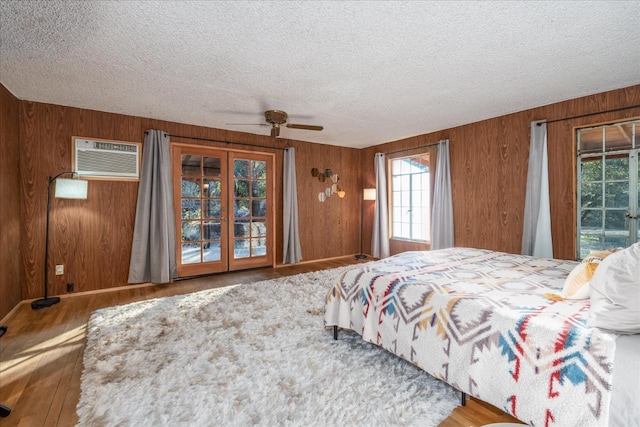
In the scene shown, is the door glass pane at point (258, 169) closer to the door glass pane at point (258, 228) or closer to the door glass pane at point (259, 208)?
the door glass pane at point (259, 208)

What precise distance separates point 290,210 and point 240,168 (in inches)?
44.6

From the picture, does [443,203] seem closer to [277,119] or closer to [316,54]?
[277,119]

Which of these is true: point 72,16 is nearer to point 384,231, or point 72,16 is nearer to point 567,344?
point 567,344

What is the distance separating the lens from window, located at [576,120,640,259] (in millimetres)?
3188

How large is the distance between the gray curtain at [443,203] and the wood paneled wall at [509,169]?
100 millimetres

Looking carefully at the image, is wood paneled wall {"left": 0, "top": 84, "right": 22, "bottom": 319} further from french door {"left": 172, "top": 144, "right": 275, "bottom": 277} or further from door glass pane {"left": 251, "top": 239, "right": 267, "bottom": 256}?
door glass pane {"left": 251, "top": 239, "right": 267, "bottom": 256}

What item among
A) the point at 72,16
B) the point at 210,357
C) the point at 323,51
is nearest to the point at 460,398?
the point at 210,357

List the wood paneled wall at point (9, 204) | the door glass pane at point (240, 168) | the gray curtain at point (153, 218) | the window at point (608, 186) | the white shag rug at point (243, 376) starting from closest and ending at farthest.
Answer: the white shag rug at point (243, 376), the wood paneled wall at point (9, 204), the window at point (608, 186), the gray curtain at point (153, 218), the door glass pane at point (240, 168)

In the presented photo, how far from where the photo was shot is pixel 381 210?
5.88 metres

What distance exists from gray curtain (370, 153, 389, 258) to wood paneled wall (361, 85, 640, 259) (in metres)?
0.79

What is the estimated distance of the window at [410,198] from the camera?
5574 mm

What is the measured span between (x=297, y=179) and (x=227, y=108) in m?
2.12

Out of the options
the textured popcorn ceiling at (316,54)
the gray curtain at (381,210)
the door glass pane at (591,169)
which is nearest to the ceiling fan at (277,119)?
the textured popcorn ceiling at (316,54)

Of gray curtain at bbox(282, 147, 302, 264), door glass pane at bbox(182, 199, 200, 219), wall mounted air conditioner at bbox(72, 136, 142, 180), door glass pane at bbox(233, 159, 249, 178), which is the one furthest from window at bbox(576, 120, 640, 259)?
wall mounted air conditioner at bbox(72, 136, 142, 180)
